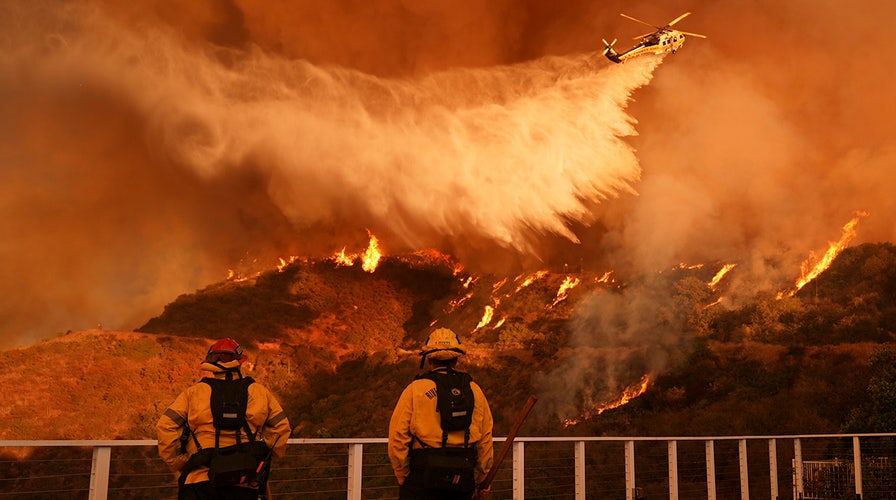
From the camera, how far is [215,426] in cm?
532

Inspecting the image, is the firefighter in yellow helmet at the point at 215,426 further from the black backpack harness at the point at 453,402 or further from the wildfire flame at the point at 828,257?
the wildfire flame at the point at 828,257

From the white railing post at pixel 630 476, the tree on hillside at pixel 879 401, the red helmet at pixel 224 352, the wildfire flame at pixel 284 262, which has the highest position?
the wildfire flame at pixel 284 262

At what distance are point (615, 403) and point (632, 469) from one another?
115ft

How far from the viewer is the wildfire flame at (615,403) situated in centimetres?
4406

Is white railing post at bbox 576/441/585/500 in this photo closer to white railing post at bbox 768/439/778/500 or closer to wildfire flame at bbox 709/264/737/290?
white railing post at bbox 768/439/778/500

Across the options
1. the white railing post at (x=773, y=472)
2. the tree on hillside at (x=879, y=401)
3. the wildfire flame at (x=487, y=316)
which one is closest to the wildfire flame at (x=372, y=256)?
the wildfire flame at (x=487, y=316)

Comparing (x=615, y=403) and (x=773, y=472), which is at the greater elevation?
(x=615, y=403)

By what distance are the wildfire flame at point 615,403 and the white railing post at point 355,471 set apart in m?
37.7

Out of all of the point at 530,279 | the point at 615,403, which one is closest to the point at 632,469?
the point at 615,403

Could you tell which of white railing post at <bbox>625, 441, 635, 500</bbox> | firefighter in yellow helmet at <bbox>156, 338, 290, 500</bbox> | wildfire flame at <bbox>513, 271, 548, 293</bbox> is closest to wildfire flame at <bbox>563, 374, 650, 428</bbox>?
wildfire flame at <bbox>513, 271, 548, 293</bbox>

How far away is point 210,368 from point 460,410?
1.64 meters

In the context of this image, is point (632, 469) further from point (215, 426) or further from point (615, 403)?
point (615, 403)

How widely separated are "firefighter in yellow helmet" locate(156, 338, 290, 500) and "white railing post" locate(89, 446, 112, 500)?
0.65 m

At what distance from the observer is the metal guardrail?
7.35 metres
